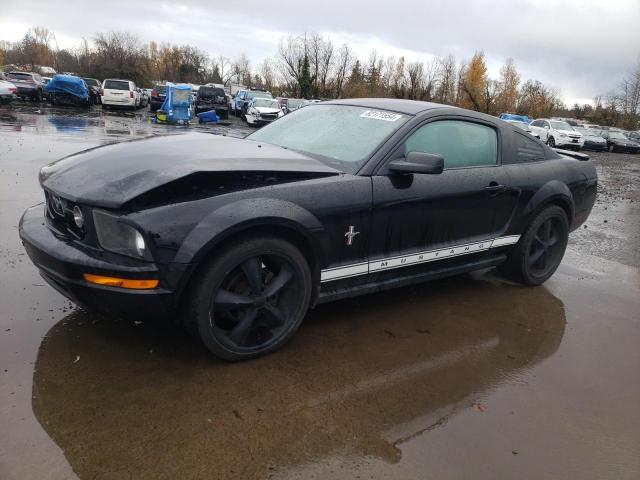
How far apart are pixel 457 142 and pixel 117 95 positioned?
1026 inches

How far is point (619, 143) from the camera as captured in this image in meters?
31.6

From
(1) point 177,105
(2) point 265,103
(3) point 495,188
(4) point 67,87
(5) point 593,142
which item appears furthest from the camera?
(5) point 593,142

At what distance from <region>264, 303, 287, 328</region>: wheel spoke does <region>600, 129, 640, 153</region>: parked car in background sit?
Answer: 35097mm

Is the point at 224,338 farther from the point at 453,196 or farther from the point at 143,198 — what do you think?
the point at 453,196

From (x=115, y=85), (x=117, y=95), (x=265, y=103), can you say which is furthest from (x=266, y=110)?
(x=115, y=85)

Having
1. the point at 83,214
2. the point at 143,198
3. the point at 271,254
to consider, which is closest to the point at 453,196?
the point at 271,254

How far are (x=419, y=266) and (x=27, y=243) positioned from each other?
247cm

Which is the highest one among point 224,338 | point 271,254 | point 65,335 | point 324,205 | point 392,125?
point 392,125

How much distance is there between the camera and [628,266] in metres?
5.46

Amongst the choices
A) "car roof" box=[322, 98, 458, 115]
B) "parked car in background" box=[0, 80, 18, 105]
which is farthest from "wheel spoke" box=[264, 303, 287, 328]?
"parked car in background" box=[0, 80, 18, 105]

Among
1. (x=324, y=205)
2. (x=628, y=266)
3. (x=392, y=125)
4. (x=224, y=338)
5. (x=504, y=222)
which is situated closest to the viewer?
(x=224, y=338)

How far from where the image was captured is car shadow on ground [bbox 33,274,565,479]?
84.9 inches

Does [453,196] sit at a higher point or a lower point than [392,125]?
lower

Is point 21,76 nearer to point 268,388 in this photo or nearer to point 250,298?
point 250,298
